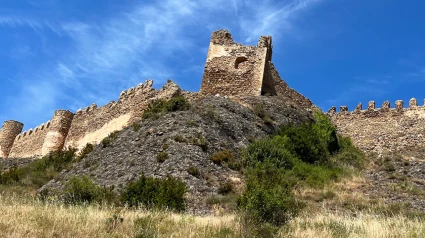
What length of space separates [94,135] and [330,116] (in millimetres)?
13247

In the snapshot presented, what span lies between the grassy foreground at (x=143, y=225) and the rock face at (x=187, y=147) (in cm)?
327

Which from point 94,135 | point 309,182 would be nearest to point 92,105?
point 94,135

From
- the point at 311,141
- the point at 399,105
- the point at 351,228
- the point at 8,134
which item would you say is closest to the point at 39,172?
the point at 311,141

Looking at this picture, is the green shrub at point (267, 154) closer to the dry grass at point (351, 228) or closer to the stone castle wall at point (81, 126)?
the dry grass at point (351, 228)

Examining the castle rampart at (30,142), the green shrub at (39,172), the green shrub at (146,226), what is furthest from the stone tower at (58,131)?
the green shrub at (146,226)

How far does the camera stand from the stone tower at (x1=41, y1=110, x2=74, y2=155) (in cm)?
3120

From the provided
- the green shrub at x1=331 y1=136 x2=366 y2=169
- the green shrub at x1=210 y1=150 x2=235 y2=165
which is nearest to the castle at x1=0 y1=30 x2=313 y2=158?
the green shrub at x1=331 y1=136 x2=366 y2=169

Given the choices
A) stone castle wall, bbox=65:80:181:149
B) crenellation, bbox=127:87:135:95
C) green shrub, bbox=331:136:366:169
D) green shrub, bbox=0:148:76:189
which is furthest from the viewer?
crenellation, bbox=127:87:135:95

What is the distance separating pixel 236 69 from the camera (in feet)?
86.5

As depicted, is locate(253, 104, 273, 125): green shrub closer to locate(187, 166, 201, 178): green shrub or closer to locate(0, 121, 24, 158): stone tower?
locate(187, 166, 201, 178): green shrub

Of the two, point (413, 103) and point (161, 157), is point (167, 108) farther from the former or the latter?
point (413, 103)

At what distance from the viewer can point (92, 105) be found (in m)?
31.5

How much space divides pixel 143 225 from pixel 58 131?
79.2 feet

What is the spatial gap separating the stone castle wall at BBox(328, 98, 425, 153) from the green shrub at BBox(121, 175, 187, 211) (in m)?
15.5
